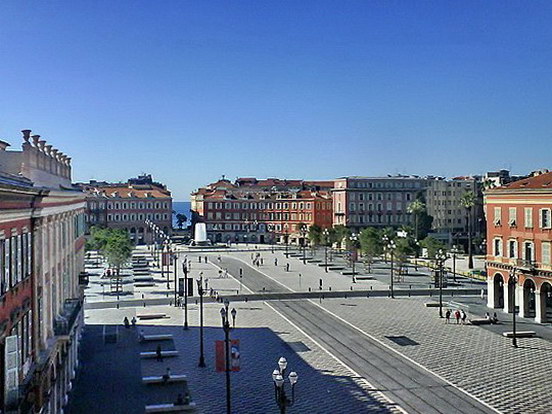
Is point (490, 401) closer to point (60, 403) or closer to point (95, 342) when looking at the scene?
point (60, 403)

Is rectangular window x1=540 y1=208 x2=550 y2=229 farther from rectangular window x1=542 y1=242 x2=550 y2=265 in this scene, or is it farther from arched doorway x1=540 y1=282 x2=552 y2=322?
arched doorway x1=540 y1=282 x2=552 y2=322

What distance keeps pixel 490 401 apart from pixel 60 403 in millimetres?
20522

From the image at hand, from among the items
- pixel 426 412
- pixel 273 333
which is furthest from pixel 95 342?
pixel 426 412

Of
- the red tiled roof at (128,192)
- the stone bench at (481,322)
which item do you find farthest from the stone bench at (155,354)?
the red tiled roof at (128,192)

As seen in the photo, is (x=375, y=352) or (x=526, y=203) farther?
(x=526, y=203)

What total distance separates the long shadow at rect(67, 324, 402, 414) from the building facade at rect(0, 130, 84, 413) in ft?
6.20

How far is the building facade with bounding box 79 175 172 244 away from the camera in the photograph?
478 feet

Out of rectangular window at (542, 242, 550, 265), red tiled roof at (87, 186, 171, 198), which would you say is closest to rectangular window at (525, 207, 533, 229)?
rectangular window at (542, 242, 550, 265)

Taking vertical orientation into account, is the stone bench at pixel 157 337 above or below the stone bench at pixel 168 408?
above

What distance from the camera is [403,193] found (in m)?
136

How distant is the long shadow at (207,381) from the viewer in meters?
31.8

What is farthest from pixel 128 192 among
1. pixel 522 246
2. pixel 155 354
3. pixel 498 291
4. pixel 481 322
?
pixel 155 354

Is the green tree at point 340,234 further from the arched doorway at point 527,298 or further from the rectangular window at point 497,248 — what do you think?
the arched doorway at point 527,298

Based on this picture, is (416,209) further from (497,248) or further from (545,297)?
(545,297)
